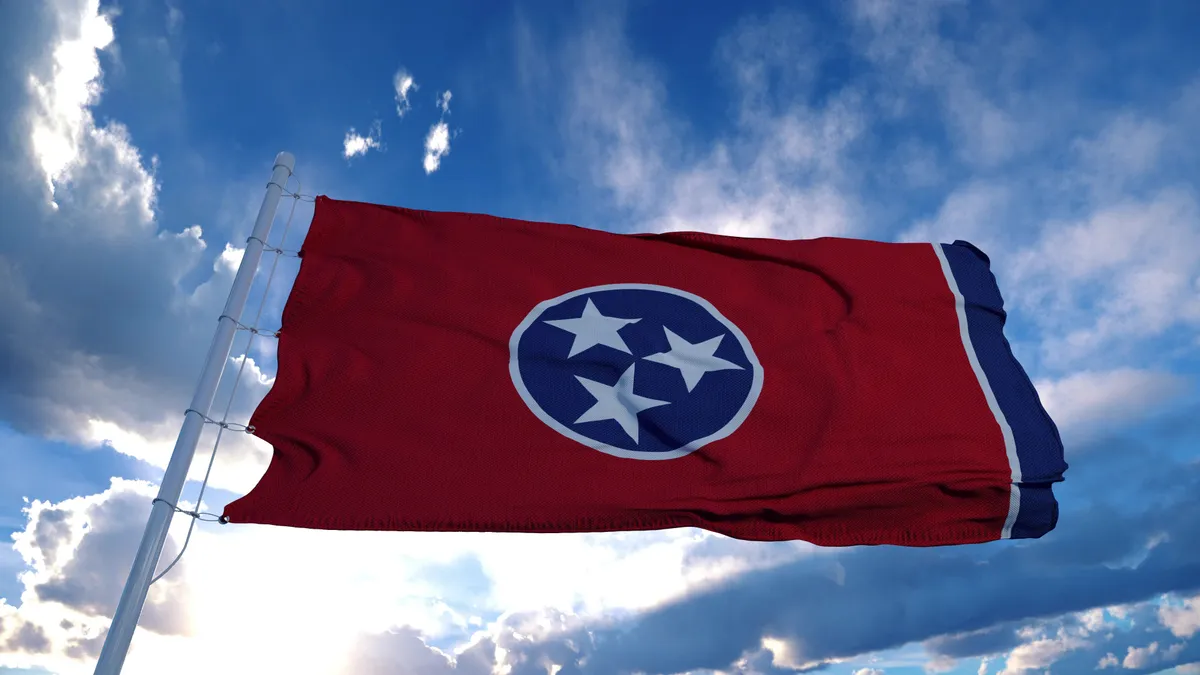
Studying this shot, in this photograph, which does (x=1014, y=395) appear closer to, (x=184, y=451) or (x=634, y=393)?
(x=634, y=393)

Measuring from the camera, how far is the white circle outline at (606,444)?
8.91m

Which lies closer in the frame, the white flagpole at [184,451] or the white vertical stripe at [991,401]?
the white flagpole at [184,451]

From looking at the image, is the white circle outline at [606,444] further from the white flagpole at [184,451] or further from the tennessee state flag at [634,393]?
the white flagpole at [184,451]

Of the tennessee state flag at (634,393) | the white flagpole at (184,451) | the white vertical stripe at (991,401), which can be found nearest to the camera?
the white flagpole at (184,451)

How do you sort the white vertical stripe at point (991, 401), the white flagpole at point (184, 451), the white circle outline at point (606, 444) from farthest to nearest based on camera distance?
the white vertical stripe at point (991, 401) → the white circle outline at point (606, 444) → the white flagpole at point (184, 451)

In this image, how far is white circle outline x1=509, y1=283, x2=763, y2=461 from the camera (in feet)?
29.2

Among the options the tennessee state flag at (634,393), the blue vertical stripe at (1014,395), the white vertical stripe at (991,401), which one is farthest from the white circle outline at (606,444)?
the blue vertical stripe at (1014,395)

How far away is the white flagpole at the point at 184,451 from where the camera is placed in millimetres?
6801

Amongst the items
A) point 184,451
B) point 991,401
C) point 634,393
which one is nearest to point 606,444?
point 634,393

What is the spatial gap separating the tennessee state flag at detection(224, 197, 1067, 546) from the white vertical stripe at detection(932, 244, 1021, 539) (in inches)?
1.0

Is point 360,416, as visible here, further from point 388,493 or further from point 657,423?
point 657,423

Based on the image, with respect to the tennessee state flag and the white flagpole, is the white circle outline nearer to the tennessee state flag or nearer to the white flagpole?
the tennessee state flag

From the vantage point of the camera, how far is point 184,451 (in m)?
7.66

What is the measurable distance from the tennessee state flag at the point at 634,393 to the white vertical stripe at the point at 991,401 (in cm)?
3
